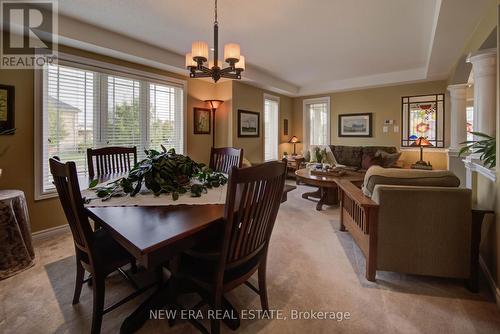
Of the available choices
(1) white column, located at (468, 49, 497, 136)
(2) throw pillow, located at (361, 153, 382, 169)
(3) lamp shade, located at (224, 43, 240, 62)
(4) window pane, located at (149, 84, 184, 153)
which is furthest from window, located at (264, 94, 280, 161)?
(1) white column, located at (468, 49, 497, 136)

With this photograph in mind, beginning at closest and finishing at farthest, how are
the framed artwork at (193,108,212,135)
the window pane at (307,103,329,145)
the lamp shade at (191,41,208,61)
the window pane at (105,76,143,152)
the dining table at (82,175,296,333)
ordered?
the dining table at (82,175,296,333) → the lamp shade at (191,41,208,61) → the window pane at (105,76,143,152) → the framed artwork at (193,108,212,135) → the window pane at (307,103,329,145)

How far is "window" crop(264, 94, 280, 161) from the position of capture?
20.0 ft

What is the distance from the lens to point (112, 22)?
9.12 feet

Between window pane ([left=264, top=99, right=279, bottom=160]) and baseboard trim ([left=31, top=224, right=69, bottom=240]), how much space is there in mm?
4228

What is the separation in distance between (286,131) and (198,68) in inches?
184

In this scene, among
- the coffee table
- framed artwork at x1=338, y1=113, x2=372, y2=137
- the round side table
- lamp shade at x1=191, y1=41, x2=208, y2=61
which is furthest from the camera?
framed artwork at x1=338, y1=113, x2=372, y2=137

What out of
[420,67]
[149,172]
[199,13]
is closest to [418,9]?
[199,13]

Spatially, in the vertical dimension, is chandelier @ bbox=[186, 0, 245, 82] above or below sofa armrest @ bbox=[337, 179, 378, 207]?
above

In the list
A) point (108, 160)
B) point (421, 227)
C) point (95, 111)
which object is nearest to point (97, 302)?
point (108, 160)

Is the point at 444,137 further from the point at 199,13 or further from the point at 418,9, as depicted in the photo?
the point at 199,13

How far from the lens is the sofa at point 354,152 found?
5285 millimetres

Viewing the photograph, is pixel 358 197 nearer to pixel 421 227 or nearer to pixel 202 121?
pixel 421 227

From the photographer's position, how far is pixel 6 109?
251 centimetres

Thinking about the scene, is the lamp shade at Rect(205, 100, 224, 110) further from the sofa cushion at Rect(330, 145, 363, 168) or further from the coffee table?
the sofa cushion at Rect(330, 145, 363, 168)
